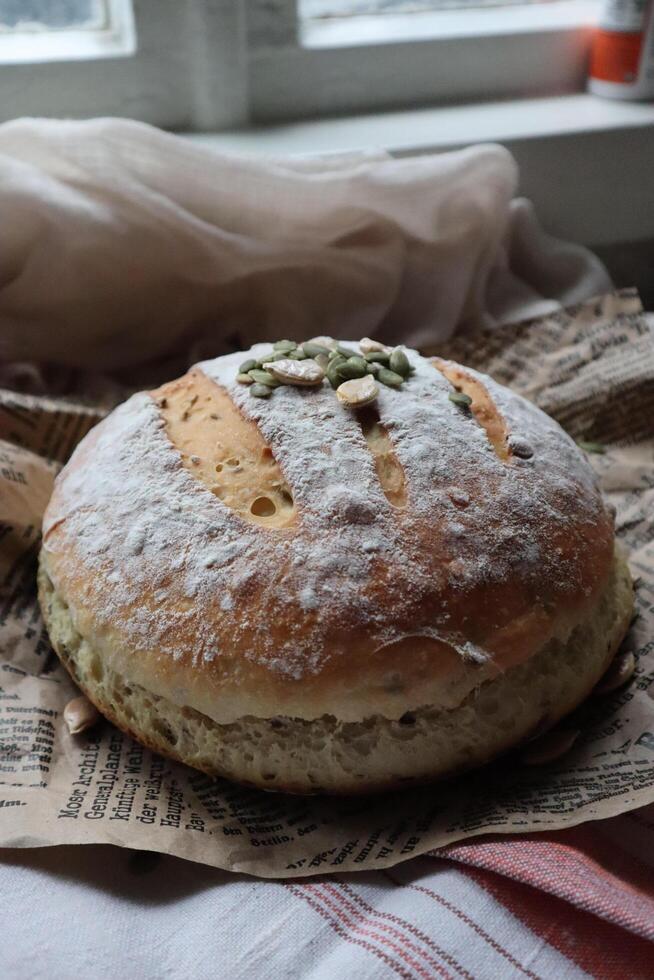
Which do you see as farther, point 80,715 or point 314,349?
point 314,349

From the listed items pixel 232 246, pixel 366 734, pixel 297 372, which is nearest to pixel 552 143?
pixel 232 246

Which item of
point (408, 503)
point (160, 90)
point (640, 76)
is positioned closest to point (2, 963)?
point (408, 503)

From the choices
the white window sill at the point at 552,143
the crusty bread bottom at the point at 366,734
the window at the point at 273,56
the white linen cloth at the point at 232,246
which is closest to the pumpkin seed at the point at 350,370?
the crusty bread bottom at the point at 366,734

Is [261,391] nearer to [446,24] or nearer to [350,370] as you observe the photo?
[350,370]

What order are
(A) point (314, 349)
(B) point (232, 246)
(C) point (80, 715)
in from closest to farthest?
(C) point (80, 715)
(A) point (314, 349)
(B) point (232, 246)

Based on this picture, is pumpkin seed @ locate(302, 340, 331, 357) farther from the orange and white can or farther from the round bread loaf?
the orange and white can

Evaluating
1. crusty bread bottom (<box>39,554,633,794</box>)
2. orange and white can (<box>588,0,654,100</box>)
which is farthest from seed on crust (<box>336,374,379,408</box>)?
orange and white can (<box>588,0,654,100</box>)

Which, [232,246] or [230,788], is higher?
[232,246]
